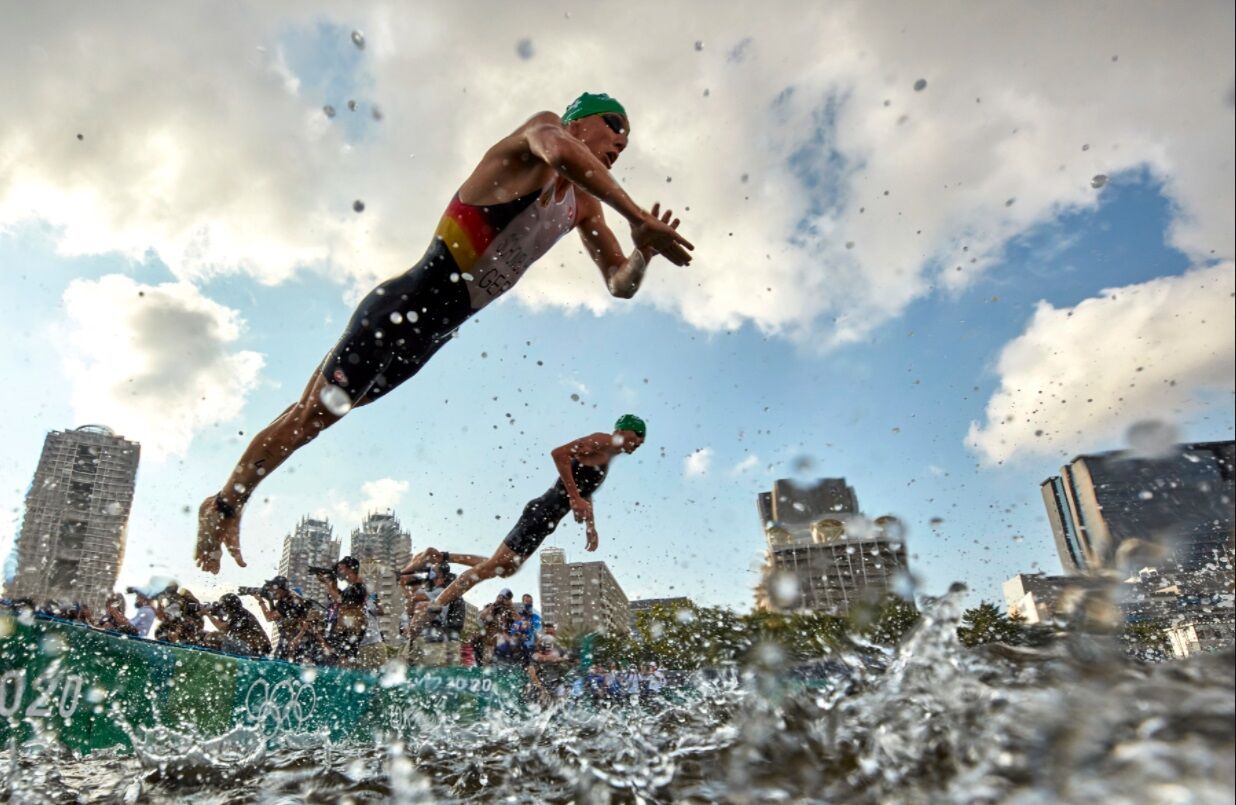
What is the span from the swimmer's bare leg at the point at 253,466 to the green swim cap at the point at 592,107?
2.15 meters

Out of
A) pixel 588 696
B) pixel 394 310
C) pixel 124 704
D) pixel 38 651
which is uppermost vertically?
pixel 394 310

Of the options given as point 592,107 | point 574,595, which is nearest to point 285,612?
point 592,107

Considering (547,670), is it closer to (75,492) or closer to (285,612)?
Result: (285,612)

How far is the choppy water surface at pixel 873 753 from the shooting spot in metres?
1.16

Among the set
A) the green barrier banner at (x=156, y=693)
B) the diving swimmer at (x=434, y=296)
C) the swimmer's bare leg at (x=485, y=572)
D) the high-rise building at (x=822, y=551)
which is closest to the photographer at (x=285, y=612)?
the swimmer's bare leg at (x=485, y=572)

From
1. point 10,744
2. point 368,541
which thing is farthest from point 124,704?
point 368,541

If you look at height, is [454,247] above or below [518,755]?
above

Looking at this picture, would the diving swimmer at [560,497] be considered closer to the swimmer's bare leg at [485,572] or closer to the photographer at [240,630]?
the swimmer's bare leg at [485,572]

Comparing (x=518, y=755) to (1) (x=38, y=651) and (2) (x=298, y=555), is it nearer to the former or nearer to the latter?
(1) (x=38, y=651)

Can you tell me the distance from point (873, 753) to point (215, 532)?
11.8ft

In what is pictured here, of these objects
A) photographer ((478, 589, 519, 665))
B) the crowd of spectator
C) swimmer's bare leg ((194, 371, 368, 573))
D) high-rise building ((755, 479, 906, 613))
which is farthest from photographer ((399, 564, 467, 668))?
high-rise building ((755, 479, 906, 613))

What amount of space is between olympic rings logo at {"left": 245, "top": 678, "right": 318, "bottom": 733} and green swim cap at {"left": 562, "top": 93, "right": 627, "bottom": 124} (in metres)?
4.70

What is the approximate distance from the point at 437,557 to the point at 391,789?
18.7 ft

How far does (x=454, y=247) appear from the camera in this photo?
371cm
